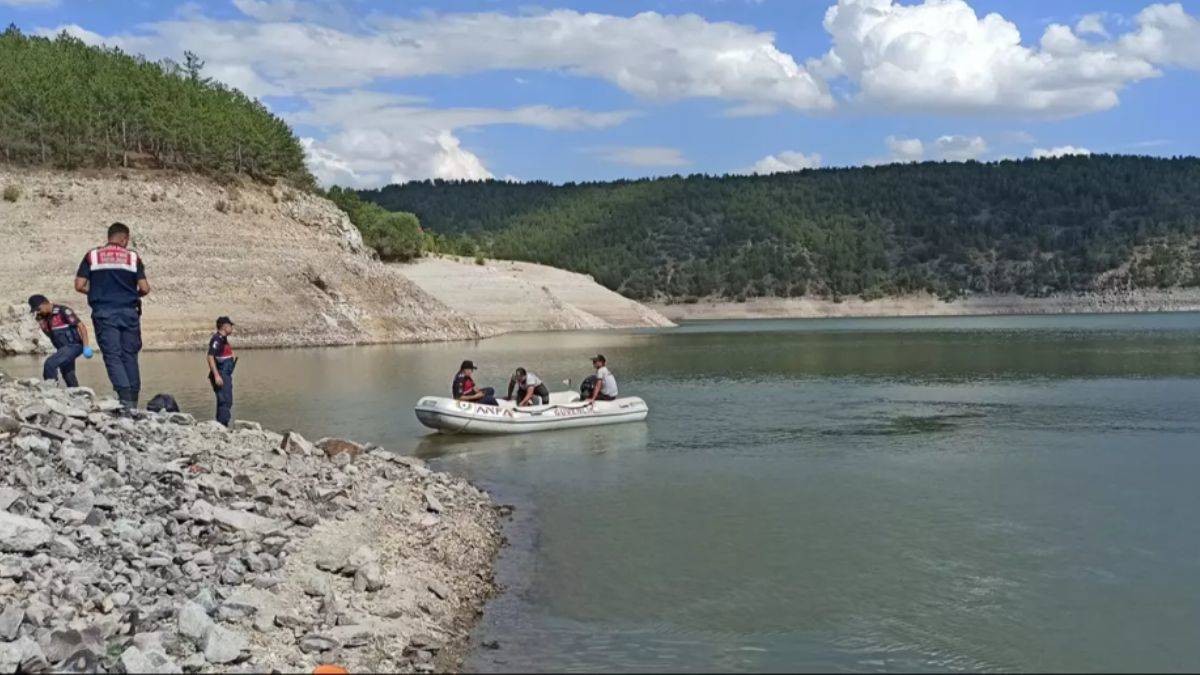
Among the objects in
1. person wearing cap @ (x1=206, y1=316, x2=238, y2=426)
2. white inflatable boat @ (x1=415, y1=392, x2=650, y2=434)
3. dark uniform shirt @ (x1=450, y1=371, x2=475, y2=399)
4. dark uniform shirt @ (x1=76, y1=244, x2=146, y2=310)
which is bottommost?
white inflatable boat @ (x1=415, y1=392, x2=650, y2=434)

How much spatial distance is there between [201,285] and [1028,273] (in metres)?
124

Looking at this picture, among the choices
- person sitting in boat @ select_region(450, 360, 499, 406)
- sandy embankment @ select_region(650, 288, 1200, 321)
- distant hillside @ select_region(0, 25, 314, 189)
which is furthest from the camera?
sandy embankment @ select_region(650, 288, 1200, 321)

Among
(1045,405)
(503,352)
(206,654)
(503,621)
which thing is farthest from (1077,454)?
(503,352)

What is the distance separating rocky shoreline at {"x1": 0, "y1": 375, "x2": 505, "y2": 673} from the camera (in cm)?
745

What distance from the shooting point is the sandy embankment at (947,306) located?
13288 cm

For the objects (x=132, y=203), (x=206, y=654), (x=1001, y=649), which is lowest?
(x=1001, y=649)

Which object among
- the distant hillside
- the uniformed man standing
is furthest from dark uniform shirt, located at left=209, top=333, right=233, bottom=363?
the distant hillside

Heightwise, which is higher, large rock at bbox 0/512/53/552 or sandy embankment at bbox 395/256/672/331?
sandy embankment at bbox 395/256/672/331

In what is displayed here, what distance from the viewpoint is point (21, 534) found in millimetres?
8109

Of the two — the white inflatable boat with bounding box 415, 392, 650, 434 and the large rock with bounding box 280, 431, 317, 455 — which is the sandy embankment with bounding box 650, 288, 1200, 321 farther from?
the large rock with bounding box 280, 431, 317, 455

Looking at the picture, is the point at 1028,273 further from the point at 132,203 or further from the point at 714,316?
the point at 132,203

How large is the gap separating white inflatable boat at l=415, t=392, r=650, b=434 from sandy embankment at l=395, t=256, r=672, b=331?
174ft

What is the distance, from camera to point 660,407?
2955cm

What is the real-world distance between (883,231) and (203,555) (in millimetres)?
172096
